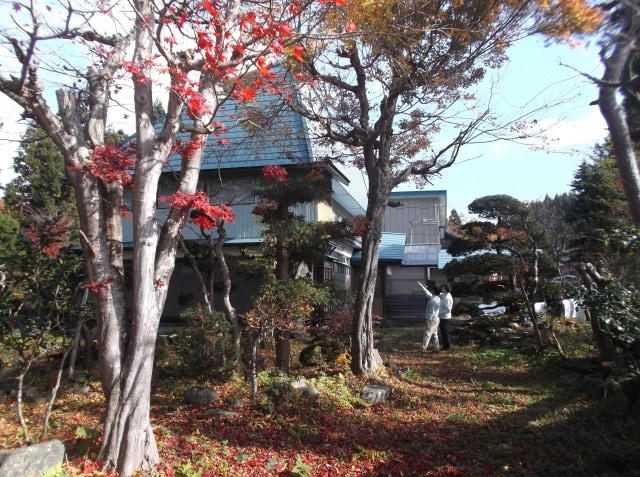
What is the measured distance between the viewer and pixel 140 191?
16.5 feet

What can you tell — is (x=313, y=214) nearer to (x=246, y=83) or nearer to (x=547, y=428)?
(x=246, y=83)

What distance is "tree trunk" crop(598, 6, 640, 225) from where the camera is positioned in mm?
6609

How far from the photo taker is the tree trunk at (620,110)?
6609 millimetres

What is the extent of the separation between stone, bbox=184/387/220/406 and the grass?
165 mm

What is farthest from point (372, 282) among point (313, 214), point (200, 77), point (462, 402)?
point (313, 214)

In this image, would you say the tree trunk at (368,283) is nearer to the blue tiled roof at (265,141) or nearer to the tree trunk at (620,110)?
the blue tiled roof at (265,141)

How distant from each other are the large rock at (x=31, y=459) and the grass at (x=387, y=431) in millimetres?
187

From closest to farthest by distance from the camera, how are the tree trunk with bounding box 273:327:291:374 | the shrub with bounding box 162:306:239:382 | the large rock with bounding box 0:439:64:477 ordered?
the large rock with bounding box 0:439:64:477
the shrub with bounding box 162:306:239:382
the tree trunk with bounding box 273:327:291:374

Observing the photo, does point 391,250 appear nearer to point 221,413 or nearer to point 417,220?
point 417,220

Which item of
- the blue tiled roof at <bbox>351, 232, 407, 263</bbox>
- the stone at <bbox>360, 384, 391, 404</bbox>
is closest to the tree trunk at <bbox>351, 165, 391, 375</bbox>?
the stone at <bbox>360, 384, 391, 404</bbox>

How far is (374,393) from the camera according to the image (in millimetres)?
7312

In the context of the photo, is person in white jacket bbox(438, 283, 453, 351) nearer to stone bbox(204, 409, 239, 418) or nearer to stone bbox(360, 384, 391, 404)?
stone bbox(360, 384, 391, 404)

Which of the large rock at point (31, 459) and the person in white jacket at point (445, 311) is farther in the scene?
the person in white jacket at point (445, 311)

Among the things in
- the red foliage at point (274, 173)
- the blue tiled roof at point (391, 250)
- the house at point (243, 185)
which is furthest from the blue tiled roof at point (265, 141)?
the blue tiled roof at point (391, 250)
